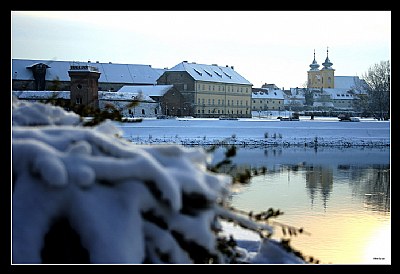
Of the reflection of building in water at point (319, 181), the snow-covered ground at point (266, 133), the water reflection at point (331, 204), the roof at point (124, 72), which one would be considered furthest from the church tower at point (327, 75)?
the reflection of building in water at point (319, 181)

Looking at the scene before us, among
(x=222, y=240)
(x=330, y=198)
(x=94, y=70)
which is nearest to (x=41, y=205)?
(x=222, y=240)

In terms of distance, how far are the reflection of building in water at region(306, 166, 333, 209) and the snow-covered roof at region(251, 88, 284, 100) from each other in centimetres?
5734

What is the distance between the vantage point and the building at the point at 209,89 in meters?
50.7

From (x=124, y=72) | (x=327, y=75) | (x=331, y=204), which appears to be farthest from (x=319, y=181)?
(x=327, y=75)

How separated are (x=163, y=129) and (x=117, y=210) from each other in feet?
86.2

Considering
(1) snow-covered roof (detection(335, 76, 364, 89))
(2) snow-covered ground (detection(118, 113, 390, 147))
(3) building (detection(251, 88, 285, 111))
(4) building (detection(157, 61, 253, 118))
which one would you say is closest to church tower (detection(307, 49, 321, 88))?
(1) snow-covered roof (detection(335, 76, 364, 89))

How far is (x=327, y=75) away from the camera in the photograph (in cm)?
7894

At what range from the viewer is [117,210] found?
5.40 feet

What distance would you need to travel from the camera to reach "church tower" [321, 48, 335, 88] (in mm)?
78625

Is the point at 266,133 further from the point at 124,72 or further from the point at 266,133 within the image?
the point at 124,72

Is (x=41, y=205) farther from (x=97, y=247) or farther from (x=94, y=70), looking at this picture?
(x=94, y=70)

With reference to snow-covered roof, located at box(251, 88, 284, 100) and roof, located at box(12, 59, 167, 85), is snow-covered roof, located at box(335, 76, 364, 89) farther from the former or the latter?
roof, located at box(12, 59, 167, 85)

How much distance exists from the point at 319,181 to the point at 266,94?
204 feet

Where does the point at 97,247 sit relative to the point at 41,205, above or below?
below
